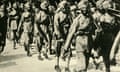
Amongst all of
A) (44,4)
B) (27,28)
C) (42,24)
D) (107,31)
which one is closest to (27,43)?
(27,28)

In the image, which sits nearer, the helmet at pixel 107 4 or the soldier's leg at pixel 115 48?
the soldier's leg at pixel 115 48

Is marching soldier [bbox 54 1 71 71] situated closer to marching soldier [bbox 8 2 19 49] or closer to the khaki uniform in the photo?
the khaki uniform

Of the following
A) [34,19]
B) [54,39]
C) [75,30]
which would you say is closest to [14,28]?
[34,19]

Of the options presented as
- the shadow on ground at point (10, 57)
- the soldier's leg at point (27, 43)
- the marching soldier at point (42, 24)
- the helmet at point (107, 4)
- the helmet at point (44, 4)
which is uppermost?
the helmet at point (107, 4)

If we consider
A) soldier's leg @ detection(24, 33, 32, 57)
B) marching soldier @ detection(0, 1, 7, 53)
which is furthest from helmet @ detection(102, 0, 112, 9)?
marching soldier @ detection(0, 1, 7, 53)

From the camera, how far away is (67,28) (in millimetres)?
21219

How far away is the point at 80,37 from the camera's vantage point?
1694 centimetres

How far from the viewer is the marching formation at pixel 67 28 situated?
56.1 feet

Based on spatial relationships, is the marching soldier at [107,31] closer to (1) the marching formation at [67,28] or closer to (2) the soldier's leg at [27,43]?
(1) the marching formation at [67,28]

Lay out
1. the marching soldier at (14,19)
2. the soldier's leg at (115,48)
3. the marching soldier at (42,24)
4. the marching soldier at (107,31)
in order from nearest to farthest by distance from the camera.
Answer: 1. the soldier's leg at (115,48)
2. the marching soldier at (107,31)
3. the marching soldier at (42,24)
4. the marching soldier at (14,19)

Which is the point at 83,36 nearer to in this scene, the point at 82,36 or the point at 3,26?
the point at 82,36

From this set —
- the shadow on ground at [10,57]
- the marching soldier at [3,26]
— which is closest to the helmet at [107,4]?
the shadow on ground at [10,57]

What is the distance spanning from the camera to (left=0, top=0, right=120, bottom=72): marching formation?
1709 centimetres

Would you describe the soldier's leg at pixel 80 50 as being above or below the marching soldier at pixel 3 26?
above
